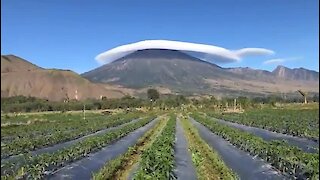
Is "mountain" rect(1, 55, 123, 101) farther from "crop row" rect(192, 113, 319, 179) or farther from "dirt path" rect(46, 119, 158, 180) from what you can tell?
"crop row" rect(192, 113, 319, 179)

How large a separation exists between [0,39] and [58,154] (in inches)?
408

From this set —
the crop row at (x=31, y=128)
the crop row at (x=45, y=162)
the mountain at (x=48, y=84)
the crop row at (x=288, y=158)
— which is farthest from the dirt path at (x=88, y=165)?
the mountain at (x=48, y=84)

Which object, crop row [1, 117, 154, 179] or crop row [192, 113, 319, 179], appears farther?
crop row [1, 117, 154, 179]

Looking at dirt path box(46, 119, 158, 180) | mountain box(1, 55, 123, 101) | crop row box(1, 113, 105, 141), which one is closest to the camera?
dirt path box(46, 119, 158, 180)

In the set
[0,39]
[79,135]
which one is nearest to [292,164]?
[0,39]

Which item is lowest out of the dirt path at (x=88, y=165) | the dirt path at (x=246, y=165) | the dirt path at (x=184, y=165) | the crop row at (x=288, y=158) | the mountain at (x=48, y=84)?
the dirt path at (x=88, y=165)


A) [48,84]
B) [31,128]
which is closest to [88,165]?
[31,128]

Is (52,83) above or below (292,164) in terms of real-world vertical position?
above

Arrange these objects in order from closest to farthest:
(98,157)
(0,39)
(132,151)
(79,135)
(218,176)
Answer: (0,39)
(218,176)
(98,157)
(132,151)
(79,135)

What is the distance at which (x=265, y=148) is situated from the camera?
15.2 metres

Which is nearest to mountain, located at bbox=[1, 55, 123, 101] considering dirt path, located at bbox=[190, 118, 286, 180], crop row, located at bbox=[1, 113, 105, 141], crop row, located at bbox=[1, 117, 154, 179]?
crop row, located at bbox=[1, 113, 105, 141]

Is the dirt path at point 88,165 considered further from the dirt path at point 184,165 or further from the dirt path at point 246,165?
the dirt path at point 246,165

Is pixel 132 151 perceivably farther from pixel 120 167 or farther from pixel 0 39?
pixel 0 39

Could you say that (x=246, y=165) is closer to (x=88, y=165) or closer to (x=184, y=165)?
(x=184, y=165)
